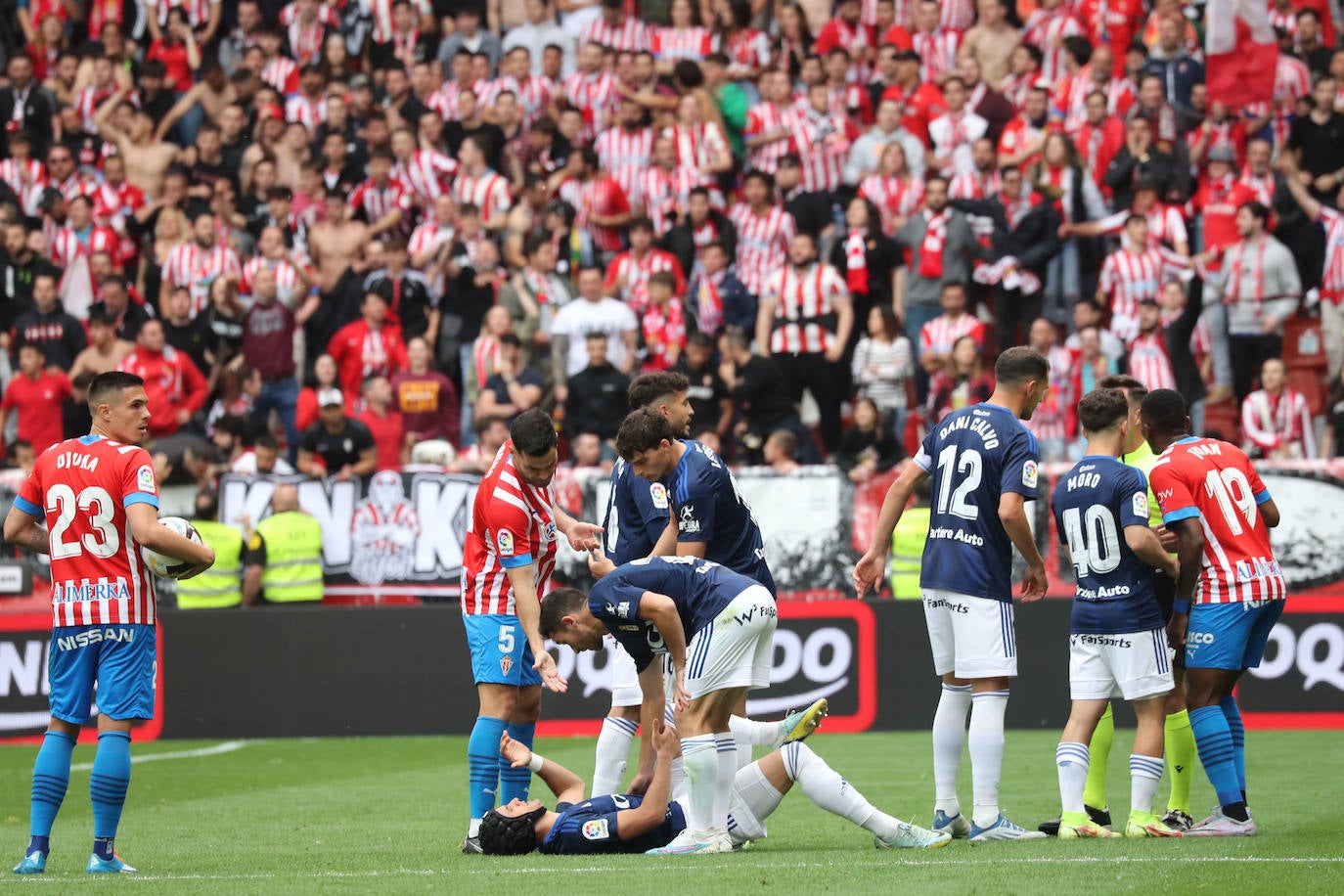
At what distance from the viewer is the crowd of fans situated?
17797mm

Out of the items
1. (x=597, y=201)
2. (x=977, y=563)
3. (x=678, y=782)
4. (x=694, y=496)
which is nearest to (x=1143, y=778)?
(x=977, y=563)

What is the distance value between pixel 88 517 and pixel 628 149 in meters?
13.4

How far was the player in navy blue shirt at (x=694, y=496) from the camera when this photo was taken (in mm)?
8453

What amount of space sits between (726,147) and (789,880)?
14.4 metres

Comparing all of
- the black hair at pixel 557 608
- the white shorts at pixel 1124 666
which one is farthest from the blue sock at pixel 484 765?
the white shorts at pixel 1124 666

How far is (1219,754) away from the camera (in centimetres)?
888

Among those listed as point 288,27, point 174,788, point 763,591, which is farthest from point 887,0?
point 763,591

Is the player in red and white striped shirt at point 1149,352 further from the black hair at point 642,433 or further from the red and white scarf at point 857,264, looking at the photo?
the black hair at point 642,433

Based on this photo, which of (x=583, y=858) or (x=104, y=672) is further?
(x=104, y=672)

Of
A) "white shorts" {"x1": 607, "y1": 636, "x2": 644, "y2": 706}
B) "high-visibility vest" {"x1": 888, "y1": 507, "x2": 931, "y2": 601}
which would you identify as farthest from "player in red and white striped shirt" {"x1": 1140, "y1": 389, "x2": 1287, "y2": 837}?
"high-visibility vest" {"x1": 888, "y1": 507, "x2": 931, "y2": 601}

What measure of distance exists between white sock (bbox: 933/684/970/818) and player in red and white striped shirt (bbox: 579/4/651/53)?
15865 millimetres

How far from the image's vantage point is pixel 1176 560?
9.12m

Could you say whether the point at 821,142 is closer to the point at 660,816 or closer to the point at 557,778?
the point at 557,778

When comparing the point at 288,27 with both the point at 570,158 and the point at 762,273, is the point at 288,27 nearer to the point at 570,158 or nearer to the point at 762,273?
the point at 570,158
